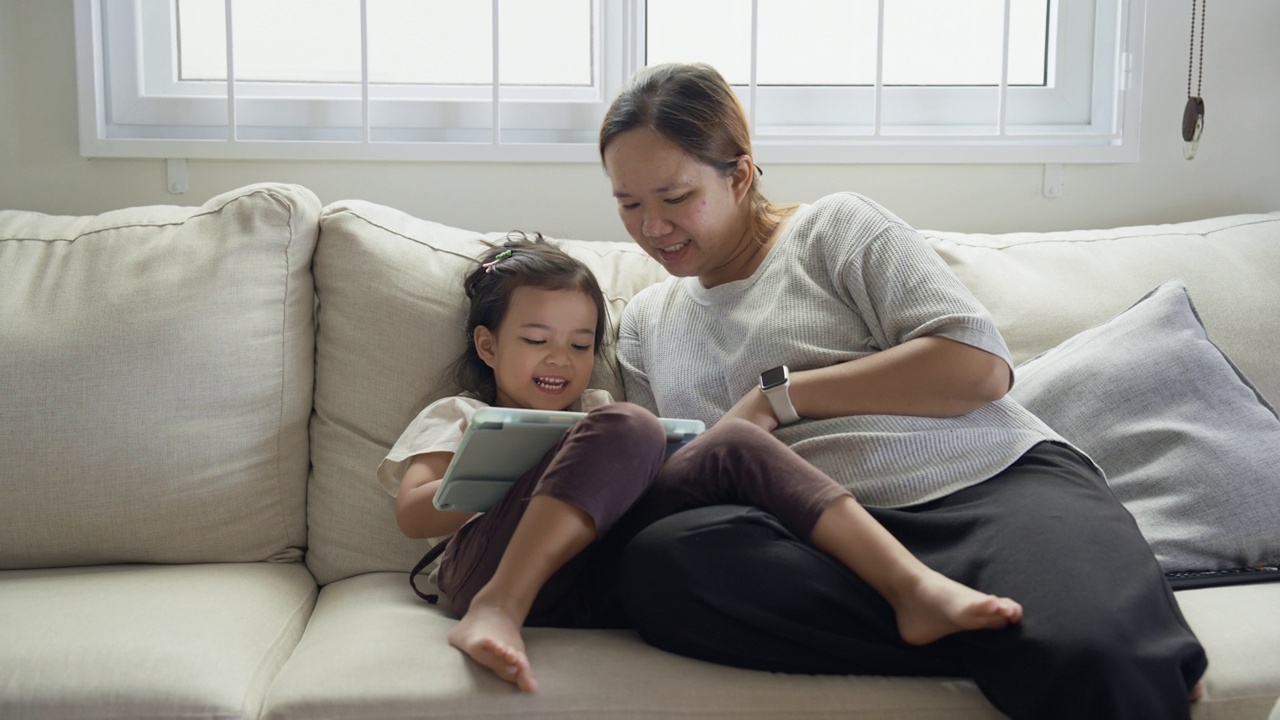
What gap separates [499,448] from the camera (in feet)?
4.11

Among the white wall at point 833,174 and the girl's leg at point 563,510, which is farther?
the white wall at point 833,174

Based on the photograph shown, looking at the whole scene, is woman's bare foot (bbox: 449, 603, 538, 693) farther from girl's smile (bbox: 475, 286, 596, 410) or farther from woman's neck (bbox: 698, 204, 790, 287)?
woman's neck (bbox: 698, 204, 790, 287)

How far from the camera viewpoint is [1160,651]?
1.07 metres

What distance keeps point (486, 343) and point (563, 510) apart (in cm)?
46

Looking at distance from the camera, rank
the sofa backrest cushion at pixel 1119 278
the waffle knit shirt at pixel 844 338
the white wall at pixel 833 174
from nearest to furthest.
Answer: the waffle knit shirt at pixel 844 338, the sofa backrest cushion at pixel 1119 278, the white wall at pixel 833 174

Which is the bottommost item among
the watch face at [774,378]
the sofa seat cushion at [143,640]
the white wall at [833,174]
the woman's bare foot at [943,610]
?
the sofa seat cushion at [143,640]

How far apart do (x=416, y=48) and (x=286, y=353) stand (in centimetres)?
85

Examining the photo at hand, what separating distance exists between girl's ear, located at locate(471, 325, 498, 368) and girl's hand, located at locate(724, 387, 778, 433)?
1.23 feet

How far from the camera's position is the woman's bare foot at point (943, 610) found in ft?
3.58

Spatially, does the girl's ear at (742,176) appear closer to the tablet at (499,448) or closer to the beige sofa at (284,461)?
the beige sofa at (284,461)

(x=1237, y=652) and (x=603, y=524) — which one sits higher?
(x=603, y=524)

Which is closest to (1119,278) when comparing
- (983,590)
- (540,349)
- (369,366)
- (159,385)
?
(983,590)

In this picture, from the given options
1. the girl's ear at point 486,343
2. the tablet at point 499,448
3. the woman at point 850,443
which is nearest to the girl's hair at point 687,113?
the woman at point 850,443

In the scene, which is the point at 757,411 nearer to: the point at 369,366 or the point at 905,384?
the point at 905,384
